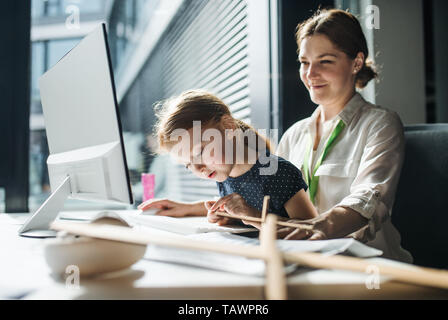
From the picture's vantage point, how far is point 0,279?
426mm

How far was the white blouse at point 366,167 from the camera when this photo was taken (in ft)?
2.77

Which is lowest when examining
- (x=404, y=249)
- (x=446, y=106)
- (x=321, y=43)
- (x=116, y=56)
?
(x=404, y=249)

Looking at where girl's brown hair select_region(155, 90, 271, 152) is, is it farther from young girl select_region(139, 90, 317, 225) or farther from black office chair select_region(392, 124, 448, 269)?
black office chair select_region(392, 124, 448, 269)

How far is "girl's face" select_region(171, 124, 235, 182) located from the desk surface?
52cm

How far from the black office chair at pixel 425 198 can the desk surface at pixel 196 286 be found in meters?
0.68

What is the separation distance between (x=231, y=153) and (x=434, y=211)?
595 millimetres

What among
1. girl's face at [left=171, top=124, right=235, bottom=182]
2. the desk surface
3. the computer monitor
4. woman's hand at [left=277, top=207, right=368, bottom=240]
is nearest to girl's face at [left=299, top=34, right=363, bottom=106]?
girl's face at [left=171, top=124, right=235, bottom=182]

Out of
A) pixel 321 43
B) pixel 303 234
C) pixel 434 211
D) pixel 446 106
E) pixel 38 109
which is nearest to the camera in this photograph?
pixel 303 234

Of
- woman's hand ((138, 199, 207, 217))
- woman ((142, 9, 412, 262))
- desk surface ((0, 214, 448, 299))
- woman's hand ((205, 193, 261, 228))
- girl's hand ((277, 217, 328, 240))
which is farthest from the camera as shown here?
woman's hand ((138, 199, 207, 217))

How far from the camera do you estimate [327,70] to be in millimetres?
1124

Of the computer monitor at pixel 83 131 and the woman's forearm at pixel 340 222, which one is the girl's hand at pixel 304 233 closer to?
the woman's forearm at pixel 340 222

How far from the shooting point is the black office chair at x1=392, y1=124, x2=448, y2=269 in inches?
37.0
